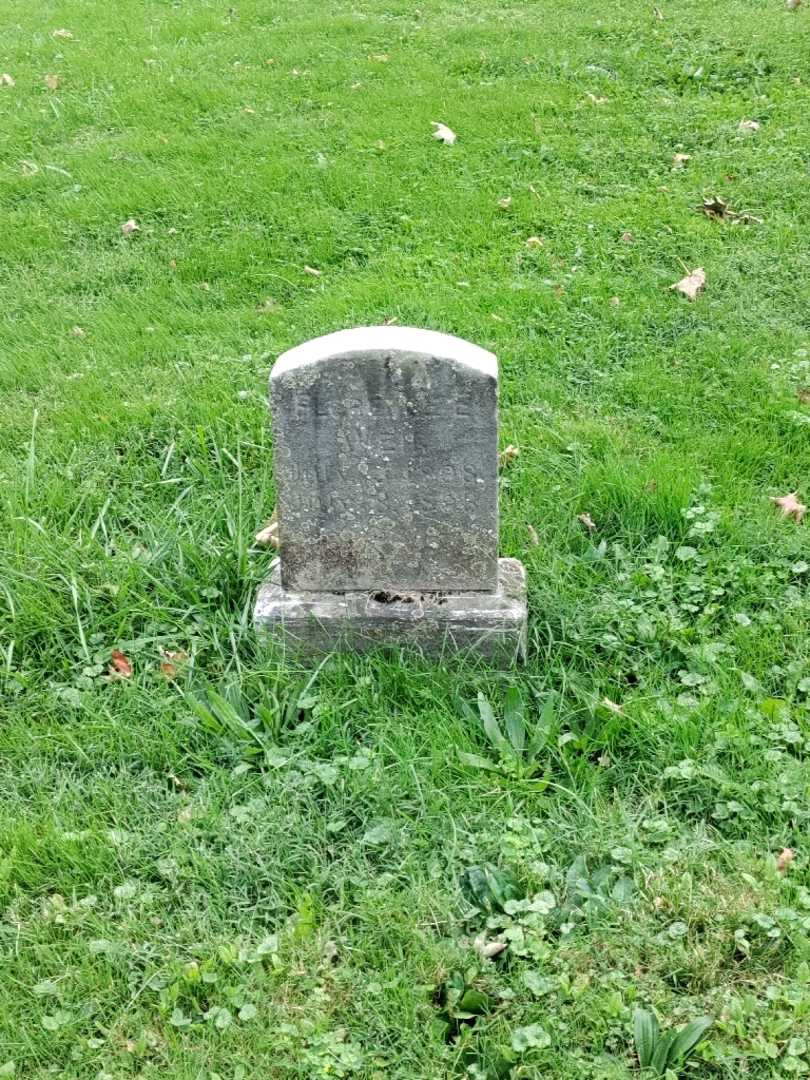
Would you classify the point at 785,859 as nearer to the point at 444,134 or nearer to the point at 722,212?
the point at 722,212

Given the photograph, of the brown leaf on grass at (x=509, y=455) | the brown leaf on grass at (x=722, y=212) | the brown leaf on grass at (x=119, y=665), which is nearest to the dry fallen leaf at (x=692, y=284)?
the brown leaf on grass at (x=722, y=212)

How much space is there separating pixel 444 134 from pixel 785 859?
549 centimetres

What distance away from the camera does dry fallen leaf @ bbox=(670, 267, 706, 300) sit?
5131 millimetres

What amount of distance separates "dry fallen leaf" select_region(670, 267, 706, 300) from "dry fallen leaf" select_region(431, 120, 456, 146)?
2.22 m

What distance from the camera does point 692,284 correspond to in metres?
5.17

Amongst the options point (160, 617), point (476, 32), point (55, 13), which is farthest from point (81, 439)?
point (55, 13)

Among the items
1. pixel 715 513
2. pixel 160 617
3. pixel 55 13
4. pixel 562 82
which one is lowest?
pixel 160 617

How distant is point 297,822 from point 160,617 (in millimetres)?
1002

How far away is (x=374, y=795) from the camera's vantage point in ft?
9.21

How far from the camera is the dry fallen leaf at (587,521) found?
3727 millimetres

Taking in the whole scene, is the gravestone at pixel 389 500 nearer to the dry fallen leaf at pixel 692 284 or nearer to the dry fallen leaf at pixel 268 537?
the dry fallen leaf at pixel 268 537

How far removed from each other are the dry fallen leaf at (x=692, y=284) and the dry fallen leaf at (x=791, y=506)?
1.69 metres

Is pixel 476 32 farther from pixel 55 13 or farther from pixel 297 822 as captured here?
pixel 297 822

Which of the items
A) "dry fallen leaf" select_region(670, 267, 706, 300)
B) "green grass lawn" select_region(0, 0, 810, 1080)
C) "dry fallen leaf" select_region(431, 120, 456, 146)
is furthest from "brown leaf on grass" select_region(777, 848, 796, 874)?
"dry fallen leaf" select_region(431, 120, 456, 146)
